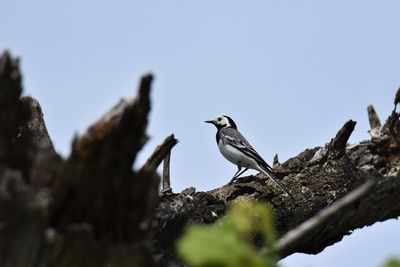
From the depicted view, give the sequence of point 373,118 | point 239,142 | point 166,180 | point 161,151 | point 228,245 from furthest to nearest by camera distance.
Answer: point 239,142 → point 373,118 → point 166,180 → point 161,151 → point 228,245

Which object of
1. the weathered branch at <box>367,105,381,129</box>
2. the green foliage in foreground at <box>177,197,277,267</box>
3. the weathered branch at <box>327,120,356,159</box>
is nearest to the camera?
the green foliage in foreground at <box>177,197,277,267</box>

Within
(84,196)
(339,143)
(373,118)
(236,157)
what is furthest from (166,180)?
(236,157)

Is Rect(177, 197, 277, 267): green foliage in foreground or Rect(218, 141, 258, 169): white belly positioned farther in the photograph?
Rect(218, 141, 258, 169): white belly

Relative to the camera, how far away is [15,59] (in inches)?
133

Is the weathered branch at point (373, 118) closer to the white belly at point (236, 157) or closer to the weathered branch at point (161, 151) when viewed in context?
the weathered branch at point (161, 151)

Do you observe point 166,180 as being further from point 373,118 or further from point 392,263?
point 392,263

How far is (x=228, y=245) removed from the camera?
1.35 m

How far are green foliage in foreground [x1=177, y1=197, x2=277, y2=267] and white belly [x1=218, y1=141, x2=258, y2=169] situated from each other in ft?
46.3

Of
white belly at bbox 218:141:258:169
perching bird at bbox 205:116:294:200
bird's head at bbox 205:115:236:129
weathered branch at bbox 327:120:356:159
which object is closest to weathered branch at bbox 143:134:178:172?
weathered branch at bbox 327:120:356:159

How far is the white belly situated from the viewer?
15.9 m

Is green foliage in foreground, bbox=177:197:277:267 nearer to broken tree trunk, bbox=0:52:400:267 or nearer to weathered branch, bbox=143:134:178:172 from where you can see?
broken tree trunk, bbox=0:52:400:267

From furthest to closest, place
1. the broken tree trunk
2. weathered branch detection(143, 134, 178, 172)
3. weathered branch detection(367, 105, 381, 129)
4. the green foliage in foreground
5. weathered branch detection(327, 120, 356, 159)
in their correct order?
weathered branch detection(367, 105, 381, 129)
weathered branch detection(327, 120, 356, 159)
weathered branch detection(143, 134, 178, 172)
the broken tree trunk
the green foliage in foreground

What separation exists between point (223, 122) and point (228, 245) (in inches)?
691

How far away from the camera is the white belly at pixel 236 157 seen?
52.3ft
